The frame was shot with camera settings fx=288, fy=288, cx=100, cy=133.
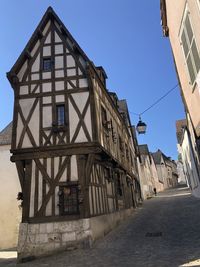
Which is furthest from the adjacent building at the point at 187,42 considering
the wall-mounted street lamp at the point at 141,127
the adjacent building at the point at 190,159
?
the adjacent building at the point at 190,159

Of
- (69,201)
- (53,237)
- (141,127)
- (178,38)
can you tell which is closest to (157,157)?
(141,127)

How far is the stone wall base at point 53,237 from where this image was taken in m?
9.79

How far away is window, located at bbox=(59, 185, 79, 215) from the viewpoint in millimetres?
10289

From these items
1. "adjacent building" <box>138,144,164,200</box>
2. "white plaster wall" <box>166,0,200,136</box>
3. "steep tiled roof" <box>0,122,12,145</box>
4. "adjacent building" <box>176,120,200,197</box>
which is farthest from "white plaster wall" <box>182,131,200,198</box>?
"steep tiled roof" <box>0,122,12,145</box>

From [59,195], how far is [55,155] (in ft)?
4.94

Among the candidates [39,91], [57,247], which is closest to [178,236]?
[57,247]

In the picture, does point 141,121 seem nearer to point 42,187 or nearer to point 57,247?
point 42,187

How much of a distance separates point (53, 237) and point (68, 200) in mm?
1343

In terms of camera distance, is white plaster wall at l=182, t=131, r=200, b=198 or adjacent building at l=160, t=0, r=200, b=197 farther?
white plaster wall at l=182, t=131, r=200, b=198

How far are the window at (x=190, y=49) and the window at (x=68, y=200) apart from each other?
20.1ft

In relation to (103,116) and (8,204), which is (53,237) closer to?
(103,116)

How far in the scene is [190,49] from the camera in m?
5.88

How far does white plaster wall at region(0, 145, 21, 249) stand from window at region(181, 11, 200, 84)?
13277mm

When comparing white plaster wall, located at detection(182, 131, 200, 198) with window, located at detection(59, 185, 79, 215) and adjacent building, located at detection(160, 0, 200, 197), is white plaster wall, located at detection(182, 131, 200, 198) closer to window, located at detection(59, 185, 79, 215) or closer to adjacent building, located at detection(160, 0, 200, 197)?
window, located at detection(59, 185, 79, 215)
